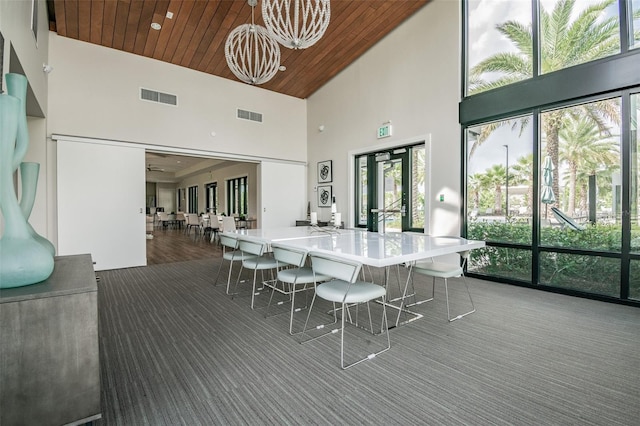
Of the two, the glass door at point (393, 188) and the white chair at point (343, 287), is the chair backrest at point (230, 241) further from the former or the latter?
the glass door at point (393, 188)

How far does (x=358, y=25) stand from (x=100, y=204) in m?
5.56

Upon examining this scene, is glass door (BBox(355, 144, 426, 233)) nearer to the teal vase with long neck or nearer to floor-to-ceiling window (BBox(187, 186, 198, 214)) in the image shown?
the teal vase with long neck

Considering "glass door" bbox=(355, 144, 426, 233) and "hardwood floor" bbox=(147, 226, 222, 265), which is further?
"hardwood floor" bbox=(147, 226, 222, 265)

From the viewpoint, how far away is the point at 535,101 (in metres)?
3.98

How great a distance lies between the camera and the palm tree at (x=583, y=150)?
350 centimetres

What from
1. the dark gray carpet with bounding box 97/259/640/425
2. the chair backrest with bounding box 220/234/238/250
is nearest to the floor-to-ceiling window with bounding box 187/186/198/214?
the chair backrest with bounding box 220/234/238/250

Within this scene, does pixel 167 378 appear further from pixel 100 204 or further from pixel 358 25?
pixel 358 25

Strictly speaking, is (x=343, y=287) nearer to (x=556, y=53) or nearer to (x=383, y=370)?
(x=383, y=370)

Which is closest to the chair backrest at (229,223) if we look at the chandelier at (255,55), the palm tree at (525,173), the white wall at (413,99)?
the white wall at (413,99)

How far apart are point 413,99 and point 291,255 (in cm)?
410

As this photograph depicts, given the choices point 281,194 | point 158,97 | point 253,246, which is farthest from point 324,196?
point 253,246

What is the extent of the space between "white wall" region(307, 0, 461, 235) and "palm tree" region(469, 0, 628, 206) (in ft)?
1.56

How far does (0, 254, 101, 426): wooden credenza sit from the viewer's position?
4.27ft

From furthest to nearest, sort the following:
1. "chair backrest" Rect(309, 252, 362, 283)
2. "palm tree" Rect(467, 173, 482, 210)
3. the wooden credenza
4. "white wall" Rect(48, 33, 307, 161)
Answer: "white wall" Rect(48, 33, 307, 161) → "palm tree" Rect(467, 173, 482, 210) → "chair backrest" Rect(309, 252, 362, 283) → the wooden credenza
